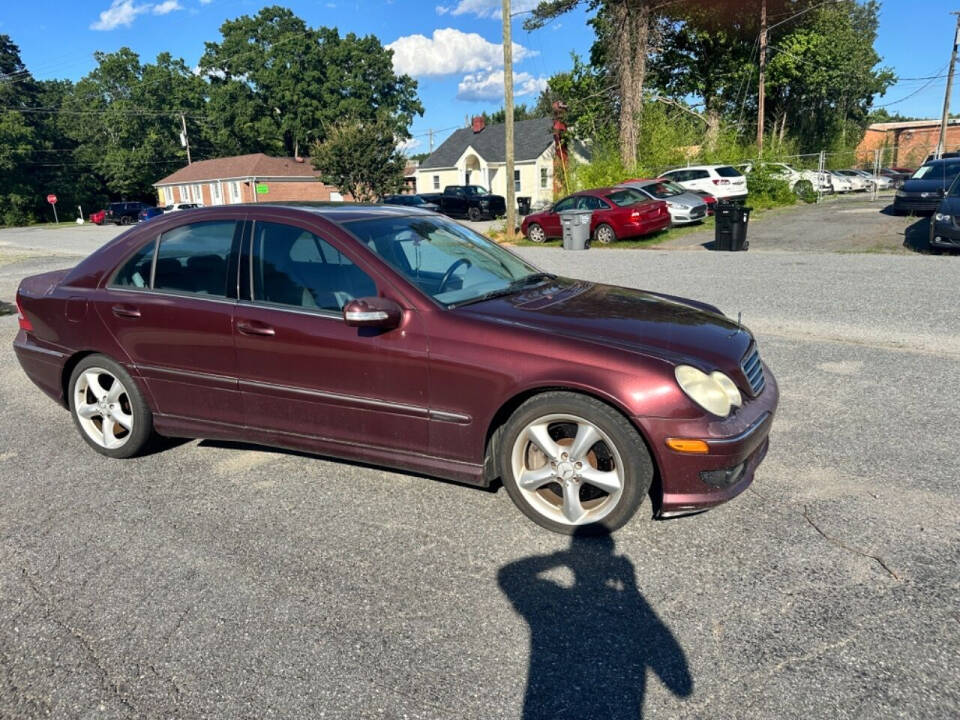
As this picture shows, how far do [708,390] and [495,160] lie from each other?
47522mm

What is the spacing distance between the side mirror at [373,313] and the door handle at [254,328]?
54 cm

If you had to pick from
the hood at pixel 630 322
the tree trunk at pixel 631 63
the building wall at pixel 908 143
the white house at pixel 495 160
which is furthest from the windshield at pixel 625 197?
the building wall at pixel 908 143

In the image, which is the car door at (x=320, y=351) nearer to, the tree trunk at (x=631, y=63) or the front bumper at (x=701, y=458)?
the front bumper at (x=701, y=458)

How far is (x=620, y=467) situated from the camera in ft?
10.3

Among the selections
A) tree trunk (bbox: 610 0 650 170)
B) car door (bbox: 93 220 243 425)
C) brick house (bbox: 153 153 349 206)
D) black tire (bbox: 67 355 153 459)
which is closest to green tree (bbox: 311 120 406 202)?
brick house (bbox: 153 153 349 206)

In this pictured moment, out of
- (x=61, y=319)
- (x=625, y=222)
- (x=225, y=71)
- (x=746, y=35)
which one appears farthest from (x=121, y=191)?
(x=61, y=319)

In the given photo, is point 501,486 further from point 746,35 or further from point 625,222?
point 746,35

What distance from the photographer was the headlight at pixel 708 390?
307cm

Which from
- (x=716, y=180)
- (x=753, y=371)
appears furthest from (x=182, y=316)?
(x=716, y=180)

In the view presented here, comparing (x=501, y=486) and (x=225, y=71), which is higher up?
(x=225, y=71)

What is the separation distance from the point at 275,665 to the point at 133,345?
8.12 feet

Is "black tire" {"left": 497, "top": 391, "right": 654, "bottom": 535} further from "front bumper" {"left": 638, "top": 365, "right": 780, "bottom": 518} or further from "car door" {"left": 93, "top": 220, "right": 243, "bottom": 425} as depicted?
"car door" {"left": 93, "top": 220, "right": 243, "bottom": 425}

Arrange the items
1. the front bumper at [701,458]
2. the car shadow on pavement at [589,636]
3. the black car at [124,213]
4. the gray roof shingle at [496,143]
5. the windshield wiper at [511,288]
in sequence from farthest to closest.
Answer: the black car at [124,213]
the gray roof shingle at [496,143]
the windshield wiper at [511,288]
the front bumper at [701,458]
the car shadow on pavement at [589,636]

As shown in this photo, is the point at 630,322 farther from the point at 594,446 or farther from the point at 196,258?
the point at 196,258
